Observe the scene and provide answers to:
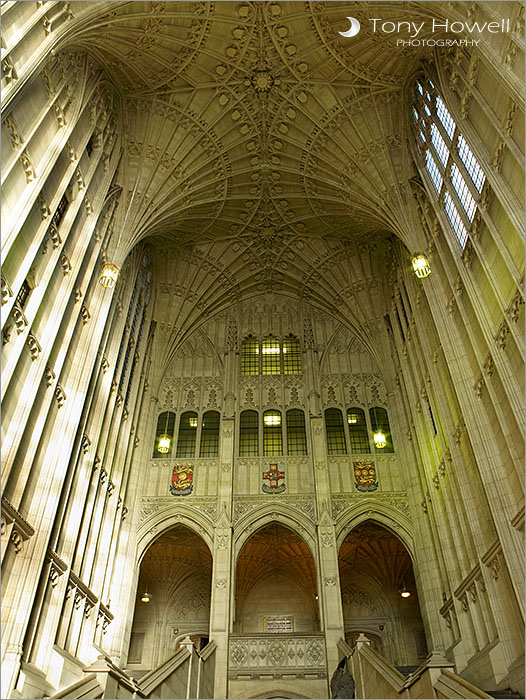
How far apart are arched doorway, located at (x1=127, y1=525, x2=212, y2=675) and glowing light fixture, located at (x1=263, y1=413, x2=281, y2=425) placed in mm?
6407

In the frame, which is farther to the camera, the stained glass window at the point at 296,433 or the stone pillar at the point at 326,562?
the stained glass window at the point at 296,433

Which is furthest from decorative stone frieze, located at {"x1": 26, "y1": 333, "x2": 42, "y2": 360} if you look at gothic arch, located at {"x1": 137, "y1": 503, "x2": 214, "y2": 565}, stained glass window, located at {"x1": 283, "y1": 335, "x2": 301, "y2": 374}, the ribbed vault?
the ribbed vault

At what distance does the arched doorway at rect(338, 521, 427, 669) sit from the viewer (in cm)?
2592

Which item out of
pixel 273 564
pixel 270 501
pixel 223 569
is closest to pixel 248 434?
pixel 270 501

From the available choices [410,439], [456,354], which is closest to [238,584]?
[410,439]

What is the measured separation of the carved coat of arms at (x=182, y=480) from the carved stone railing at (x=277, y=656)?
5982 mm

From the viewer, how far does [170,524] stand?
2247 centimetres

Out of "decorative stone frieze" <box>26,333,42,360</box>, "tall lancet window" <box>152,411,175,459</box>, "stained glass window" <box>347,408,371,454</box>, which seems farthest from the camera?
"stained glass window" <box>347,408,371,454</box>

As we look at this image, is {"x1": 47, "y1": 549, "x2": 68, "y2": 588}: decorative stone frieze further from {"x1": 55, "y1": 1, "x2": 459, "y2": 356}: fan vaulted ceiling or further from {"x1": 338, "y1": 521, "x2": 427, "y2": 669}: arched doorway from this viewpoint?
{"x1": 338, "y1": 521, "x2": 427, "y2": 669}: arched doorway

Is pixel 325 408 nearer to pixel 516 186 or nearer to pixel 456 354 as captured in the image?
pixel 456 354

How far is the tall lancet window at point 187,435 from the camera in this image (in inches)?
977

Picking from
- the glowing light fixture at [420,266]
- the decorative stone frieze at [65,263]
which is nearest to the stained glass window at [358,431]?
the glowing light fixture at [420,266]

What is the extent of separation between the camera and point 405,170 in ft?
71.6

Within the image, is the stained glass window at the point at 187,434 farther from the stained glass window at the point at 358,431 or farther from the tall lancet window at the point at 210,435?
the stained glass window at the point at 358,431
